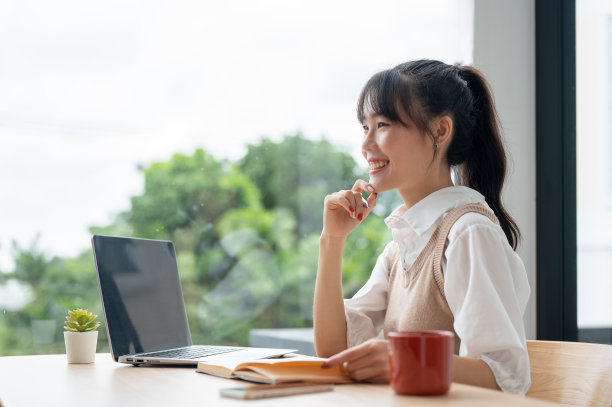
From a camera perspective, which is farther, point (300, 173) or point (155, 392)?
point (300, 173)

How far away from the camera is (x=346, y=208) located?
1430mm

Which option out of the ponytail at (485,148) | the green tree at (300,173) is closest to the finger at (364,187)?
the ponytail at (485,148)

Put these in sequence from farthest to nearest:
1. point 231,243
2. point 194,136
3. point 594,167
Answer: point 231,243, point 194,136, point 594,167

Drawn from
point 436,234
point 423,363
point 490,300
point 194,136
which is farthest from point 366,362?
point 194,136

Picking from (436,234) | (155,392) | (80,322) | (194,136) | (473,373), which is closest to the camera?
(155,392)

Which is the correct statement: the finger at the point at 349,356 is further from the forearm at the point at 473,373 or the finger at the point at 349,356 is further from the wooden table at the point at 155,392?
the forearm at the point at 473,373

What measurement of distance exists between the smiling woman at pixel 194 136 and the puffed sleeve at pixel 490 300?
4.18ft

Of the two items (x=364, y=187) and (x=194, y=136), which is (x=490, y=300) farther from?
(x=194, y=136)

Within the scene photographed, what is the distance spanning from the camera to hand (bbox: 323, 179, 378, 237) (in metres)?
1.44

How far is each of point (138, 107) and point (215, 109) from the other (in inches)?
13.6

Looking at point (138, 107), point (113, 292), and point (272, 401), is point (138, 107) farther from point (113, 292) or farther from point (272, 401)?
point (272, 401)

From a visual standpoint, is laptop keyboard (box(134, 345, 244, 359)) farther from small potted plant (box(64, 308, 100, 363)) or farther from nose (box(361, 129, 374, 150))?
nose (box(361, 129, 374, 150))

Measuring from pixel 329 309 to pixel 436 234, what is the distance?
309mm

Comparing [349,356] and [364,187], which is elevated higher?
[364,187]
